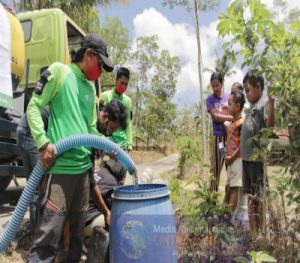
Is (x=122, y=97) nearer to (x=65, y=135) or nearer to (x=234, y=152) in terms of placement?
(x=234, y=152)

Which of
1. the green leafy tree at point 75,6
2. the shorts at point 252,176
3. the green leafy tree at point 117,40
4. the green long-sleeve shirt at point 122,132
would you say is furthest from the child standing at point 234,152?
the green leafy tree at point 117,40

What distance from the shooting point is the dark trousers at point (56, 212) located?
7.57 ft

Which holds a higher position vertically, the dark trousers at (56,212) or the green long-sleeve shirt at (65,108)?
the green long-sleeve shirt at (65,108)

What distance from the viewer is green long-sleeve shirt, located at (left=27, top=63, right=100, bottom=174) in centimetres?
237

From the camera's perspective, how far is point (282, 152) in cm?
244

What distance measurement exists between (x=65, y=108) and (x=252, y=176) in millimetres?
1573

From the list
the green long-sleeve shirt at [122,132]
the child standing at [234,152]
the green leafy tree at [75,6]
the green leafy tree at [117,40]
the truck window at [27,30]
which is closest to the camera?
the child standing at [234,152]

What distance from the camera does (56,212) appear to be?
237 centimetres

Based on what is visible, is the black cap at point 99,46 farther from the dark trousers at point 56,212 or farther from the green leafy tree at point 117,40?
the green leafy tree at point 117,40

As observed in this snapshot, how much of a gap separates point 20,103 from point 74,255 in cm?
244

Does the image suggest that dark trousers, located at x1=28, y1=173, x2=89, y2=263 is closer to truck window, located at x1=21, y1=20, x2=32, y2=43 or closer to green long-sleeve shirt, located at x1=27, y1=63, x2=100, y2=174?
green long-sleeve shirt, located at x1=27, y1=63, x2=100, y2=174

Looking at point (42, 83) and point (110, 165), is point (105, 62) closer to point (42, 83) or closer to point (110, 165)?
point (42, 83)

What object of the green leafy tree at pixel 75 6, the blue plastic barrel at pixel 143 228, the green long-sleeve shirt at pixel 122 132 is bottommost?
the blue plastic barrel at pixel 143 228

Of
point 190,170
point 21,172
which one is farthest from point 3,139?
point 190,170
